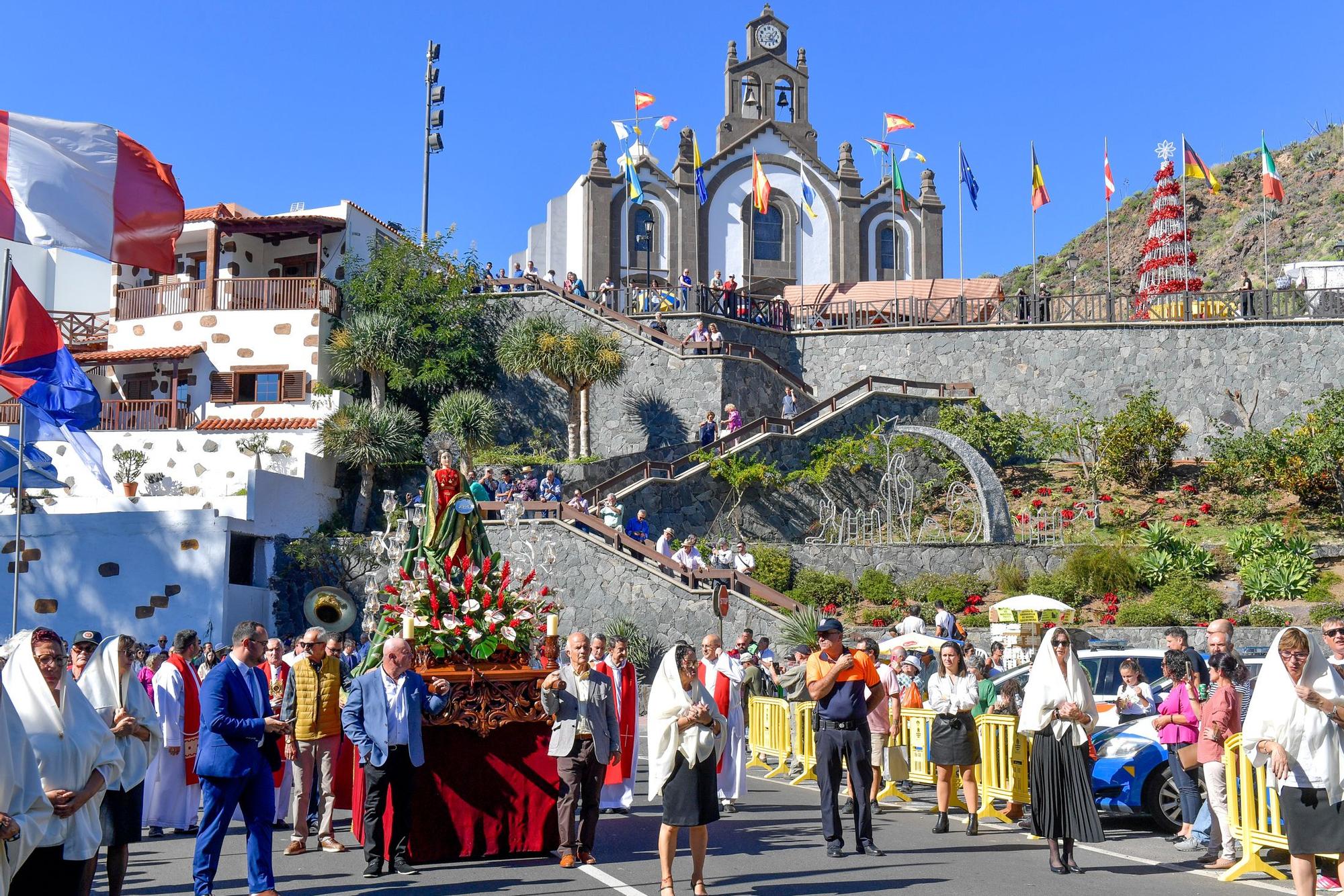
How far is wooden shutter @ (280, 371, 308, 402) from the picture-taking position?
3466cm

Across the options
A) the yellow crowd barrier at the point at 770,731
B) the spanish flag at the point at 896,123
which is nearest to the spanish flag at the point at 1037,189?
the spanish flag at the point at 896,123

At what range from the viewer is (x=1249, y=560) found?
27547mm

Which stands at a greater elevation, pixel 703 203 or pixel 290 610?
pixel 703 203

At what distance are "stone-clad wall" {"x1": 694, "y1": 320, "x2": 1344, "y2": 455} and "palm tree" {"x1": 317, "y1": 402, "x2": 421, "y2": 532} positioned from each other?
366 inches

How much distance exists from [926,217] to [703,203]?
8254mm

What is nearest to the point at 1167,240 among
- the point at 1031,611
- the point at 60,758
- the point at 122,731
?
the point at 1031,611

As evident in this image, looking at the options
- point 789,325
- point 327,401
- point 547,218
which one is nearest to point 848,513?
point 789,325

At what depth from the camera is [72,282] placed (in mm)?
38469

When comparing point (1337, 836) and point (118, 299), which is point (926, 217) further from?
point (1337, 836)

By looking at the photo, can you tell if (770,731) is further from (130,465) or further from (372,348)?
(372,348)

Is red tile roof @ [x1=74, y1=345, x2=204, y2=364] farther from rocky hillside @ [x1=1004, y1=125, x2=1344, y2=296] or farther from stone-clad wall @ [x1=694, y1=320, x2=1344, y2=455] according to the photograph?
rocky hillside @ [x1=1004, y1=125, x2=1344, y2=296]

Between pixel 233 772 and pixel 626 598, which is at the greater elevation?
pixel 626 598

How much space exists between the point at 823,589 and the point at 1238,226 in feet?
160

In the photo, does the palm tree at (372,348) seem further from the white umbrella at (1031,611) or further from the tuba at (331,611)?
the white umbrella at (1031,611)
